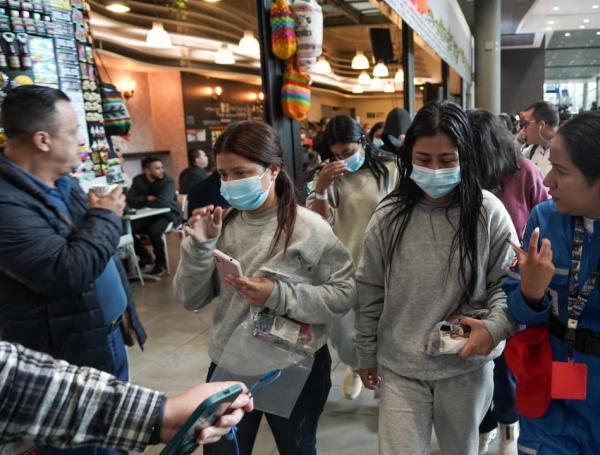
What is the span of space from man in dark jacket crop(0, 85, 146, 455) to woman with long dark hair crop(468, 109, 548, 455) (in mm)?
1478

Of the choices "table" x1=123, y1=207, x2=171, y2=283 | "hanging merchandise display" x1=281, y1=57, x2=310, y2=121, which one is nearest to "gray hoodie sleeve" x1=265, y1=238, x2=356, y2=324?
"hanging merchandise display" x1=281, y1=57, x2=310, y2=121

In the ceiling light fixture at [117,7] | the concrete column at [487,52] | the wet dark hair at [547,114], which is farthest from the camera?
the concrete column at [487,52]

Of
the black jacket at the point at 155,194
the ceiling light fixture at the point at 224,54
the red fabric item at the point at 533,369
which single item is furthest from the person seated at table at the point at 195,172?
the red fabric item at the point at 533,369

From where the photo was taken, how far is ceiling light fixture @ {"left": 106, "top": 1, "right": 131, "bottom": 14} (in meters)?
6.51

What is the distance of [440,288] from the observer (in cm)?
149

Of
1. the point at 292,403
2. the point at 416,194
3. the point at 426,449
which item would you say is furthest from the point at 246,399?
the point at 416,194

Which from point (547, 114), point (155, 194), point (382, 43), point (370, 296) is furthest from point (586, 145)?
point (382, 43)

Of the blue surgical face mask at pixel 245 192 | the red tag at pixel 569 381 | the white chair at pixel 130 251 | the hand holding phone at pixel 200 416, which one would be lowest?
the white chair at pixel 130 251

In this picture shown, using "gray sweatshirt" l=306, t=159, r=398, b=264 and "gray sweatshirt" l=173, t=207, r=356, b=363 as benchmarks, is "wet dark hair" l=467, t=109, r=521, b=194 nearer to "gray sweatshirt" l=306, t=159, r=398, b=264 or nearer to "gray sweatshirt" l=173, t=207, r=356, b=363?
"gray sweatshirt" l=306, t=159, r=398, b=264

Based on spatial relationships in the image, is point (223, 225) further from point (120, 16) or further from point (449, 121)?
point (120, 16)

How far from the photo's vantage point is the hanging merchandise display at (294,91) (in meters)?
3.01

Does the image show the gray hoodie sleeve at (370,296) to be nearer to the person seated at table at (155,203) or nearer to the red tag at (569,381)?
the red tag at (569,381)

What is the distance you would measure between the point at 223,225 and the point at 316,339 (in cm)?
51

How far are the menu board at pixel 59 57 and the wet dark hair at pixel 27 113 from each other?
0.76m
